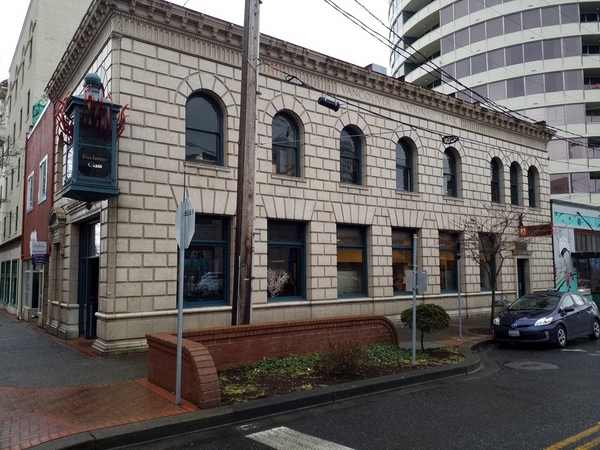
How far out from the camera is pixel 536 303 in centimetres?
1461

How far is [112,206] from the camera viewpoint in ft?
38.8

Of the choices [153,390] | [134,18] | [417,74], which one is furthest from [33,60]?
[417,74]

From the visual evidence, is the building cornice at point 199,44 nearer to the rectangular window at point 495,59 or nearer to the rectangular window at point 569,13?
the rectangular window at point 495,59

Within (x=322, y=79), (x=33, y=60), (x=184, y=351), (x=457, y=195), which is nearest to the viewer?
(x=184, y=351)

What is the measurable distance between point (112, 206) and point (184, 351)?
5.65m

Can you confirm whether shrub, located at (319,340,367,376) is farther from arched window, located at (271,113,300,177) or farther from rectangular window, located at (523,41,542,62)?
rectangular window, located at (523,41,542,62)

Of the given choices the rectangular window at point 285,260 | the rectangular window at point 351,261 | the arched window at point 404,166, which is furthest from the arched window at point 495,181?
the rectangular window at point 285,260

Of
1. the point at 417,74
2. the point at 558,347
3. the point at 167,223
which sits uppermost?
the point at 417,74

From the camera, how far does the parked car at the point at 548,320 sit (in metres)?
13.2

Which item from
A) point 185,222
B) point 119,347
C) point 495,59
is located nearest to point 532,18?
point 495,59

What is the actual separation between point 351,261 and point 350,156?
12.2 ft

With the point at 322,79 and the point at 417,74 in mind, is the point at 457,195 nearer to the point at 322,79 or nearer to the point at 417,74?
the point at 322,79

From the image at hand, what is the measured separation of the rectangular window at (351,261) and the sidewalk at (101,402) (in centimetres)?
558

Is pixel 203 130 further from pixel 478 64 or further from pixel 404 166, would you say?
pixel 478 64
